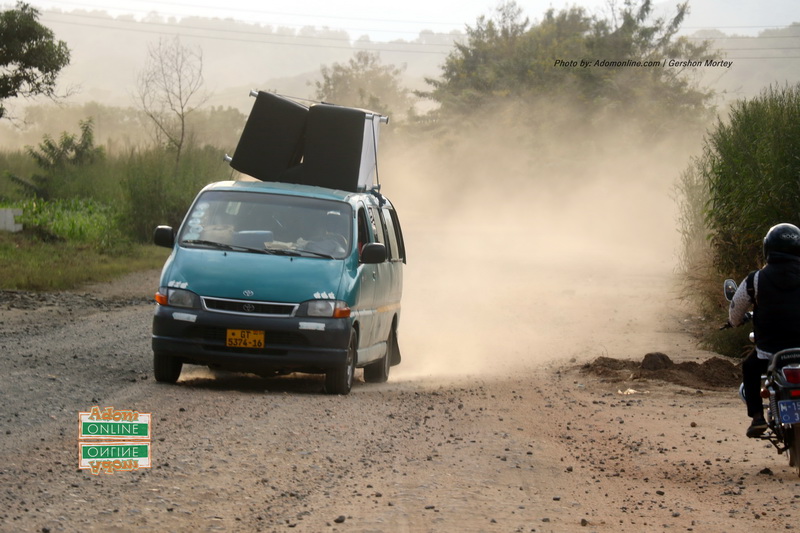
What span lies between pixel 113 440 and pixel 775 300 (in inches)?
→ 189

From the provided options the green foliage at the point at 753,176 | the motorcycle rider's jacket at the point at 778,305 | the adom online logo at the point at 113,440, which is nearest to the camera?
the adom online logo at the point at 113,440

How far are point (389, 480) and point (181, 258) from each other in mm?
4389

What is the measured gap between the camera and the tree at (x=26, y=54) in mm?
26750

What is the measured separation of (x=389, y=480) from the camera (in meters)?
7.16

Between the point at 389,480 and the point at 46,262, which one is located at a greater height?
the point at 389,480

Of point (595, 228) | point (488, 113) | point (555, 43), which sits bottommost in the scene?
point (595, 228)

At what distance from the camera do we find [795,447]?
304 inches

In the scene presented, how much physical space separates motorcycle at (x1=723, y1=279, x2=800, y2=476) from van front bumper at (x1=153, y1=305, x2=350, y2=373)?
12.8ft

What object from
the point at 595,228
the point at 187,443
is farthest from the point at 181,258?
the point at 595,228

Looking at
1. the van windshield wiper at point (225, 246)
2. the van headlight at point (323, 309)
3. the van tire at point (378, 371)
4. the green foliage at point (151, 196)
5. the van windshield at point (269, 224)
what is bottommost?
the green foliage at point (151, 196)

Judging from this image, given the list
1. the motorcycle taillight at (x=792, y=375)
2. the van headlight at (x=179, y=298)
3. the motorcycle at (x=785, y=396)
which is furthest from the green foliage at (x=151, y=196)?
the motorcycle taillight at (x=792, y=375)

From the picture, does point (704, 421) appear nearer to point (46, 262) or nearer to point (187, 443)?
point (187, 443)

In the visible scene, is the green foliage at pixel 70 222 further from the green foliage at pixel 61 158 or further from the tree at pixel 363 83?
the tree at pixel 363 83

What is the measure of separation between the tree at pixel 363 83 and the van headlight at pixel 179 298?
119 meters
